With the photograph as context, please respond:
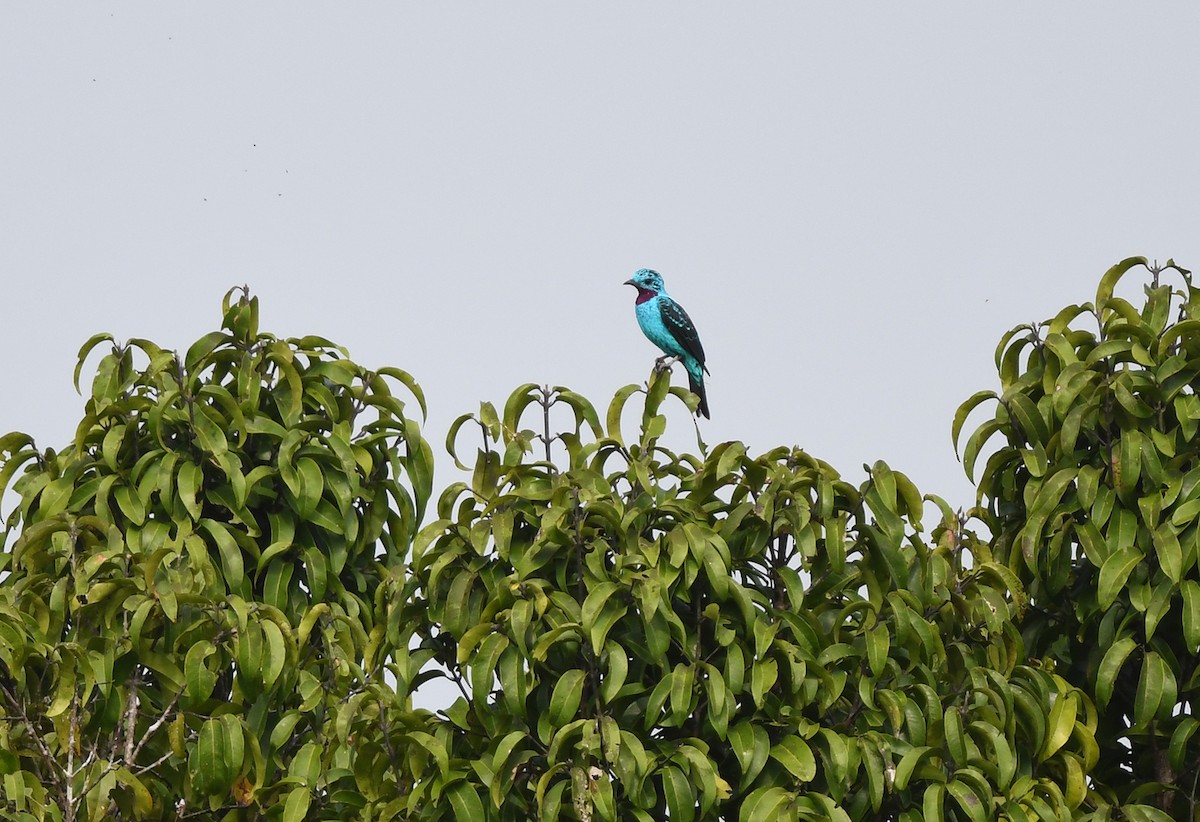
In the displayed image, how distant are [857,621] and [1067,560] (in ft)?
4.20

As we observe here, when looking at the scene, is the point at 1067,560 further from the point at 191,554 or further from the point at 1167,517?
the point at 191,554

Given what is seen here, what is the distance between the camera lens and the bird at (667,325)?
11.4 m

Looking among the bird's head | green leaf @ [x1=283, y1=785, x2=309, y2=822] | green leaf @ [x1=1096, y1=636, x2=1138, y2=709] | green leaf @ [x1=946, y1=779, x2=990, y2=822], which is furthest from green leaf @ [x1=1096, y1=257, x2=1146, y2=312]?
green leaf @ [x1=283, y1=785, x2=309, y2=822]

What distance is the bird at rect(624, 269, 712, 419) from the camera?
11.4 metres

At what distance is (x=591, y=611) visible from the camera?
6.94 metres

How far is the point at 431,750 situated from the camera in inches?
277

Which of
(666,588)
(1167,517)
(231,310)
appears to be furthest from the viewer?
(231,310)

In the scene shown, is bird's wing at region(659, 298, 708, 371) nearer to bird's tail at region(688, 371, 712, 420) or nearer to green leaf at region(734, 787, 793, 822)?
bird's tail at region(688, 371, 712, 420)

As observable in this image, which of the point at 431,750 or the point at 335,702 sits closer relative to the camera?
the point at 431,750

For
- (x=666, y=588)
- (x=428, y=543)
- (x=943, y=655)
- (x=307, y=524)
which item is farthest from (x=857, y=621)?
(x=307, y=524)

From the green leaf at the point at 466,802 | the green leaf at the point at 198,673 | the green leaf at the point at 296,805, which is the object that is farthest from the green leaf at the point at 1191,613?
the green leaf at the point at 198,673

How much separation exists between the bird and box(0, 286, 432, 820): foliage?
2.95 meters

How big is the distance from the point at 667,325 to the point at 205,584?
437 cm

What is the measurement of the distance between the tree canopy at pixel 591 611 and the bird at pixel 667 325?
2.96 meters
